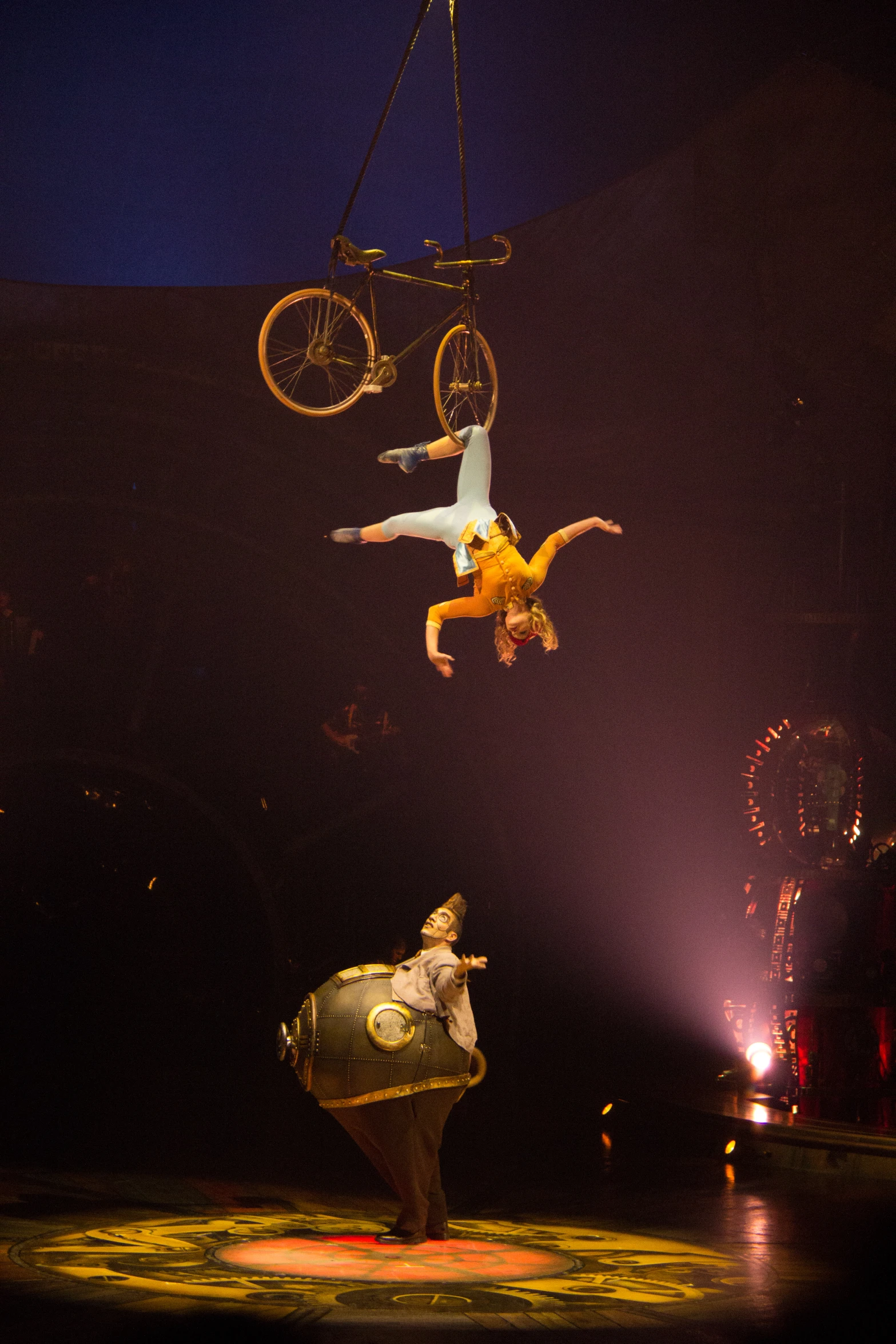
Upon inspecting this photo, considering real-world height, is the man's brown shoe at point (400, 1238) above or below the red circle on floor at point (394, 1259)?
above

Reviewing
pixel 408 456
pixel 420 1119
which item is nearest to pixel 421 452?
pixel 408 456

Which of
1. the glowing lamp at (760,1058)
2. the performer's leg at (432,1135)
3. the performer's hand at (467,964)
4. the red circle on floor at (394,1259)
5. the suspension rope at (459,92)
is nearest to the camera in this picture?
the red circle on floor at (394,1259)

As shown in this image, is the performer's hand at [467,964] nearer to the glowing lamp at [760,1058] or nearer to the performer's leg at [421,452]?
the performer's leg at [421,452]

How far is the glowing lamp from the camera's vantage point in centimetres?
875

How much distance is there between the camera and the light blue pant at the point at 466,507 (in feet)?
17.8

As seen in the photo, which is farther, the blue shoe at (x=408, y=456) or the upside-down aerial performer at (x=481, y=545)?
the blue shoe at (x=408, y=456)

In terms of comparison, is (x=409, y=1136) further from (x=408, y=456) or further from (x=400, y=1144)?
(x=408, y=456)

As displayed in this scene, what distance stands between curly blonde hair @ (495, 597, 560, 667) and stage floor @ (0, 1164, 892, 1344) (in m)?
2.38

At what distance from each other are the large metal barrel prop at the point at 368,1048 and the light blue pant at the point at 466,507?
6.13 feet

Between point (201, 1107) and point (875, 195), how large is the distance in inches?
262

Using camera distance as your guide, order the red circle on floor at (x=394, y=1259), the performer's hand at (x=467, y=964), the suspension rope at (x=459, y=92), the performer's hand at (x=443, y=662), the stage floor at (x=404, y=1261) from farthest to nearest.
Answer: the performer's hand at (x=443, y=662) < the performer's hand at (x=467, y=964) < the suspension rope at (x=459, y=92) < the red circle on floor at (x=394, y=1259) < the stage floor at (x=404, y=1261)

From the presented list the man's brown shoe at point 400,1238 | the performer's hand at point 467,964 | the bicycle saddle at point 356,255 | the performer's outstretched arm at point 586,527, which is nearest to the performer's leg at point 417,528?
the performer's outstretched arm at point 586,527

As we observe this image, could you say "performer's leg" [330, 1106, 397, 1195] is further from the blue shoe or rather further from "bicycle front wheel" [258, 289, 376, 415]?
"bicycle front wheel" [258, 289, 376, 415]

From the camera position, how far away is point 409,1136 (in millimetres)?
4973
